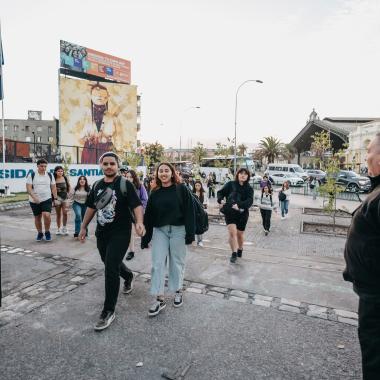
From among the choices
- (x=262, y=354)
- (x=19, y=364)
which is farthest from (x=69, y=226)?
(x=262, y=354)

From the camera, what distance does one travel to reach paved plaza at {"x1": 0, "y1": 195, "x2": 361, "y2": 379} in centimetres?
290

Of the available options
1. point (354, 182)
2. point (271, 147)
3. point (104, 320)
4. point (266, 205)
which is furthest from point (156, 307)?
point (271, 147)

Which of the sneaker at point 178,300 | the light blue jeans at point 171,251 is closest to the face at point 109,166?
the light blue jeans at point 171,251

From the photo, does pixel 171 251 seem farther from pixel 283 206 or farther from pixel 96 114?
pixel 96 114

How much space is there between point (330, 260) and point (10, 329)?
617 centimetres

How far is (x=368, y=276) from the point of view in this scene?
202 cm

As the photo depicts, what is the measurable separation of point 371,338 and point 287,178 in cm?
3209

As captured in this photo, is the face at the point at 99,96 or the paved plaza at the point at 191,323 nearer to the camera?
the paved plaza at the point at 191,323

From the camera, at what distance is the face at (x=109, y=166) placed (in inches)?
154

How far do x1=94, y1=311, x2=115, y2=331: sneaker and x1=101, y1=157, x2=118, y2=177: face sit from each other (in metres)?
1.66

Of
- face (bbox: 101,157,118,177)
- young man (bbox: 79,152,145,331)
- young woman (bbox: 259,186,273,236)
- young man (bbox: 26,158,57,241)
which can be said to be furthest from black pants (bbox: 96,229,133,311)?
young woman (bbox: 259,186,273,236)

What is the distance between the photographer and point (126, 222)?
12.7 feet

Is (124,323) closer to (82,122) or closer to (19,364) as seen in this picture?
(19,364)

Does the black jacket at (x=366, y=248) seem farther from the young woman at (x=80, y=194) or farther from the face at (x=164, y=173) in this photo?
the young woman at (x=80, y=194)
